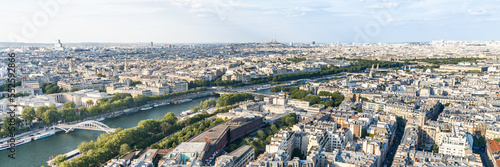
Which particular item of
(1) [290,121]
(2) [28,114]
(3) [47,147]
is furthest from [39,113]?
(1) [290,121]

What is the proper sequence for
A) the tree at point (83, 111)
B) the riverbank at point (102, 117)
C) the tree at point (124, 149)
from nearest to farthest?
1. the tree at point (124, 149)
2. the riverbank at point (102, 117)
3. the tree at point (83, 111)

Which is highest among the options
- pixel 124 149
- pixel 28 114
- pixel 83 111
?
pixel 28 114

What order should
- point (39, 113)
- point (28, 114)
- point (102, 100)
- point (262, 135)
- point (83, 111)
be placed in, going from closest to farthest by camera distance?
1. point (262, 135)
2. point (28, 114)
3. point (39, 113)
4. point (83, 111)
5. point (102, 100)

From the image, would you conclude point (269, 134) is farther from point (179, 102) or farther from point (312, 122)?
point (179, 102)

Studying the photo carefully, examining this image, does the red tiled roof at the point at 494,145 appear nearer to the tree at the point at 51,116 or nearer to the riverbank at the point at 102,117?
the riverbank at the point at 102,117

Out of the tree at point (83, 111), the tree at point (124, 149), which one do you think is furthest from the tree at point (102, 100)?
the tree at point (124, 149)

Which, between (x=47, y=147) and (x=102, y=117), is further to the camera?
(x=102, y=117)

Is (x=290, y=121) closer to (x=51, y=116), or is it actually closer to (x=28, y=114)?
(x=51, y=116)

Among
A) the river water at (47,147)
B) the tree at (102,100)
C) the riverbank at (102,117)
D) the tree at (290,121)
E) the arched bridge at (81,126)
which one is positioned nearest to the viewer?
the river water at (47,147)

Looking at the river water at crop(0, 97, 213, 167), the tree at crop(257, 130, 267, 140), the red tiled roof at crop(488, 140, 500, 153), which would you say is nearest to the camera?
the red tiled roof at crop(488, 140, 500, 153)

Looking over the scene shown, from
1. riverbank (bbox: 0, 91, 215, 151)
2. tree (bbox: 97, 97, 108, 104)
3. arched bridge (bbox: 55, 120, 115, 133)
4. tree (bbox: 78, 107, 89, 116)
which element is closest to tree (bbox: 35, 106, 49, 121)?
riverbank (bbox: 0, 91, 215, 151)

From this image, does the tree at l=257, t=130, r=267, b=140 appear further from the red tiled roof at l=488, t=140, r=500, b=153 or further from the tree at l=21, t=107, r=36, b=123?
the tree at l=21, t=107, r=36, b=123

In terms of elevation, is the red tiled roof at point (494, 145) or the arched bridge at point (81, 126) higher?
the red tiled roof at point (494, 145)
